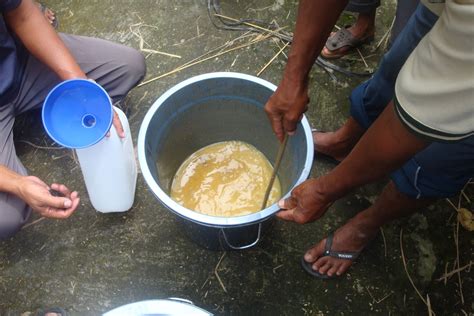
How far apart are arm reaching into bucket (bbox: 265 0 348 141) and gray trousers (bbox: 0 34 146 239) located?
75 centimetres

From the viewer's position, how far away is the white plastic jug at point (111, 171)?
1.28 m

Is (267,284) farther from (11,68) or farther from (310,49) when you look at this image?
(11,68)

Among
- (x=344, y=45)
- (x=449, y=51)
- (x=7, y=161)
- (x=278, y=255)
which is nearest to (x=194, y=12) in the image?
(x=344, y=45)

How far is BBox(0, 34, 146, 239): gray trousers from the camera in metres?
1.39

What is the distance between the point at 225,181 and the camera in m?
1.52

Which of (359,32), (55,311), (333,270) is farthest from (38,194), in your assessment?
(359,32)

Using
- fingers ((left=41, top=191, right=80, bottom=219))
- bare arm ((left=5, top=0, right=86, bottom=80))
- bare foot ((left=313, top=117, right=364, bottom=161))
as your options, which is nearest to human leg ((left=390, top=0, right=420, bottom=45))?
bare foot ((left=313, top=117, right=364, bottom=161))

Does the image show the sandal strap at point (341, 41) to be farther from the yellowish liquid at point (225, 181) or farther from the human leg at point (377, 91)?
the yellowish liquid at point (225, 181)

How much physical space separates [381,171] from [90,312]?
1047 mm

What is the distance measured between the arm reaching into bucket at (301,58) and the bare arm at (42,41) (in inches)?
28.5

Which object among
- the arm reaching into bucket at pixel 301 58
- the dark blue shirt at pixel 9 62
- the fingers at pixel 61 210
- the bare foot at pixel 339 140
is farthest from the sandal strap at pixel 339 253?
the dark blue shirt at pixel 9 62

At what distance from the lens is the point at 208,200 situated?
148 centimetres

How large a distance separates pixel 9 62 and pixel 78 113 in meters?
0.39

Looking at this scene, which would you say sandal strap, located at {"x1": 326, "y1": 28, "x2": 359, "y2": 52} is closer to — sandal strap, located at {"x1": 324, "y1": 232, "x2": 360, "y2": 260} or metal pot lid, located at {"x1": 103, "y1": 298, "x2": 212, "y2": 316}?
sandal strap, located at {"x1": 324, "y1": 232, "x2": 360, "y2": 260}
